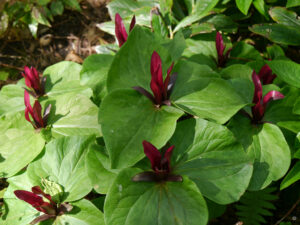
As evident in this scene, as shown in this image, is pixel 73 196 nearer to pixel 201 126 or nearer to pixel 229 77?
pixel 201 126

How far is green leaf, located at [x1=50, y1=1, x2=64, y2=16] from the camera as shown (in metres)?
2.72

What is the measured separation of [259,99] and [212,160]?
352 mm

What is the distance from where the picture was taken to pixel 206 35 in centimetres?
179

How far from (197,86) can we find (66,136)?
65 cm

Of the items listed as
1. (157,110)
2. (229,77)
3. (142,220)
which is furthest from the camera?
(229,77)

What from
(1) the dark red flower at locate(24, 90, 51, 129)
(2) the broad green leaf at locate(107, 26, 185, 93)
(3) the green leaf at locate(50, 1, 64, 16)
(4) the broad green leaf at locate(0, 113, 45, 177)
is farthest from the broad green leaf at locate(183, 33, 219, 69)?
(3) the green leaf at locate(50, 1, 64, 16)

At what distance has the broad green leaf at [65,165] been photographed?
1.28 meters

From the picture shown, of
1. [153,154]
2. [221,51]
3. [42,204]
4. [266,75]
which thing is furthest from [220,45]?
[42,204]

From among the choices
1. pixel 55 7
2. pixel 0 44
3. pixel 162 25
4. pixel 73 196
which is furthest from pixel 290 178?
pixel 0 44

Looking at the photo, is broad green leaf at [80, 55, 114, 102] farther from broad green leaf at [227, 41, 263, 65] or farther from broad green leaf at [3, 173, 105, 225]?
broad green leaf at [227, 41, 263, 65]

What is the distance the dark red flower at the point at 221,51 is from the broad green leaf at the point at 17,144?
1051mm

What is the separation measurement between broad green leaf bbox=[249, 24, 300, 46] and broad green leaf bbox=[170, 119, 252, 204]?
838 millimetres

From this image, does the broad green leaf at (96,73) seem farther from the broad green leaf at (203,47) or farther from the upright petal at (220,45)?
the upright petal at (220,45)

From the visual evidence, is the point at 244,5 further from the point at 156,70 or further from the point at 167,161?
the point at 167,161
